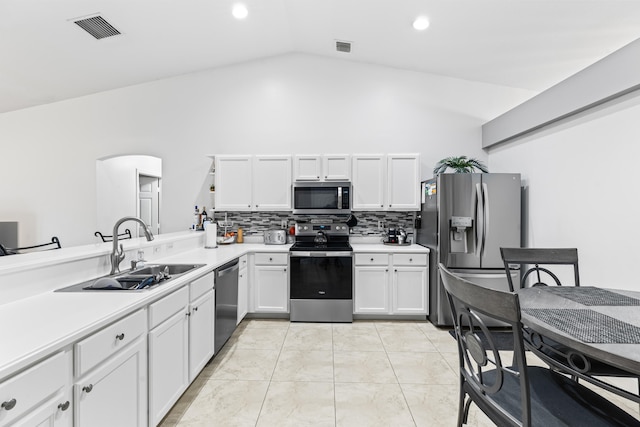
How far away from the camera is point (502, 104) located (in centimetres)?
418

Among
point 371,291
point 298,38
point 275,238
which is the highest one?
point 298,38

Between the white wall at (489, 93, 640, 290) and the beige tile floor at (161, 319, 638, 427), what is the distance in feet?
3.39

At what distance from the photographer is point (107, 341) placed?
135 centimetres

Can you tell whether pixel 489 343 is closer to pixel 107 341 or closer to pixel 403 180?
pixel 107 341

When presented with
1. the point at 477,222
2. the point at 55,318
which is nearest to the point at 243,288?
the point at 55,318

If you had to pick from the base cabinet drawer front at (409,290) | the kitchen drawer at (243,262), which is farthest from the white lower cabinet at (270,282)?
the base cabinet drawer front at (409,290)

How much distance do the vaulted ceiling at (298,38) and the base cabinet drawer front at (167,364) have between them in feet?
9.29

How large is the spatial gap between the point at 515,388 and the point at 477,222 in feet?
7.53

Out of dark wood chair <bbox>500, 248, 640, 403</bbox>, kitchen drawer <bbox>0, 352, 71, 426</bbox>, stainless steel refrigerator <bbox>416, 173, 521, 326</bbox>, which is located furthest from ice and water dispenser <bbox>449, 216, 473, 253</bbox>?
kitchen drawer <bbox>0, 352, 71, 426</bbox>

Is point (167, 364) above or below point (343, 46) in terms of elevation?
below

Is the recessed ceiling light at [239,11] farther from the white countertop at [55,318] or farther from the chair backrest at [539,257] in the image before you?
the chair backrest at [539,257]

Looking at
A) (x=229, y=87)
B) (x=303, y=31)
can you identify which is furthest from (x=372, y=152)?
(x=229, y=87)

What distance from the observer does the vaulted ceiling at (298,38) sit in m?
2.61

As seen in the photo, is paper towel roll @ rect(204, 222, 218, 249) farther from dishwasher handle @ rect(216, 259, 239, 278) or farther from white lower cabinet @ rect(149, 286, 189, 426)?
white lower cabinet @ rect(149, 286, 189, 426)
